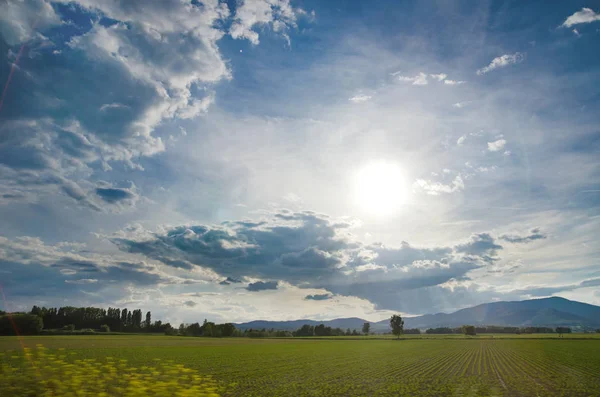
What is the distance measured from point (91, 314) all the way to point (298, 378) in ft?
581

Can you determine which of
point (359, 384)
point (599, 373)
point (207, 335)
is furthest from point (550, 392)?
point (207, 335)

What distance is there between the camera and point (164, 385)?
5910mm

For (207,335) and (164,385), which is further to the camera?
(207,335)

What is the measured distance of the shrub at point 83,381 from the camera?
553cm

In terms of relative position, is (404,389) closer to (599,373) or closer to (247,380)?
(247,380)

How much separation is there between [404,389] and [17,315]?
144 m

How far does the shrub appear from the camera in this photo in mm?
5531

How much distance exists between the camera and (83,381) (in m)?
5.84

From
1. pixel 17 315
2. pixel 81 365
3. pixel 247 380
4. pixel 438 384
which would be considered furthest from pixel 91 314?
pixel 81 365

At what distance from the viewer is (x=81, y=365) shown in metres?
6.64

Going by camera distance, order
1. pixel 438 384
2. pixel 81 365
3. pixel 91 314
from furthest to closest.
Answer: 1. pixel 91 314
2. pixel 438 384
3. pixel 81 365

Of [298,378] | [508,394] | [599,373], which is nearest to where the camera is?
[508,394]

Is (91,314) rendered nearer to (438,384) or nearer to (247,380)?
(247,380)

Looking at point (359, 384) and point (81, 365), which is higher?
point (81, 365)
